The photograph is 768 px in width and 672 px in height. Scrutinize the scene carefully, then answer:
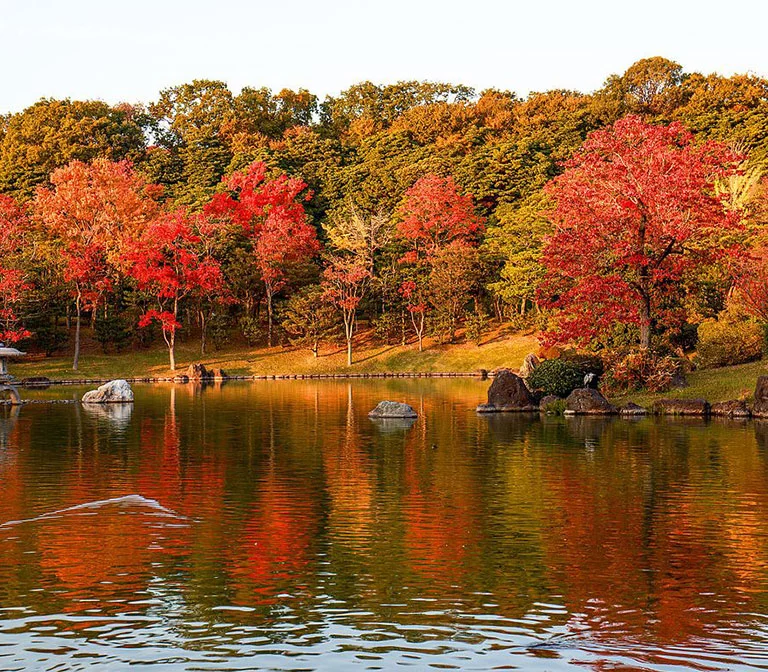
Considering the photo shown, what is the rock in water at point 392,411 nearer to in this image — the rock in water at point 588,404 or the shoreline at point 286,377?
the rock in water at point 588,404

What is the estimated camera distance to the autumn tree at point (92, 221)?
2250 inches

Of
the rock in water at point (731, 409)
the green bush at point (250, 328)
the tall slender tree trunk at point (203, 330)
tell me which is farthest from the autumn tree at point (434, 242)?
the rock in water at point (731, 409)

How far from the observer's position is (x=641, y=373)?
33.3 metres

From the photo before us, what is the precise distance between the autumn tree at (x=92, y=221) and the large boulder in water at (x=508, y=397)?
30368 millimetres

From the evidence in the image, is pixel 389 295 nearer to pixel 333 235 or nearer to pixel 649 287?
pixel 333 235

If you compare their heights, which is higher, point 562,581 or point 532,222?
point 532,222

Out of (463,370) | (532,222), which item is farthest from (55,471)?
(532,222)

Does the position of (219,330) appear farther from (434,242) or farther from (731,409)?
(731,409)

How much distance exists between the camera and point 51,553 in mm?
12266

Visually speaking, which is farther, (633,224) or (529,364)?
(529,364)

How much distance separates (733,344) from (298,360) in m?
29.1

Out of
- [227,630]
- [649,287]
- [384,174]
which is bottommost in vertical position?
[227,630]

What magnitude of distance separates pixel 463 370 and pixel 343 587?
45984mm

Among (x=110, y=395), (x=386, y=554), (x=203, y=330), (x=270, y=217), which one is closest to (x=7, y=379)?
(x=110, y=395)
